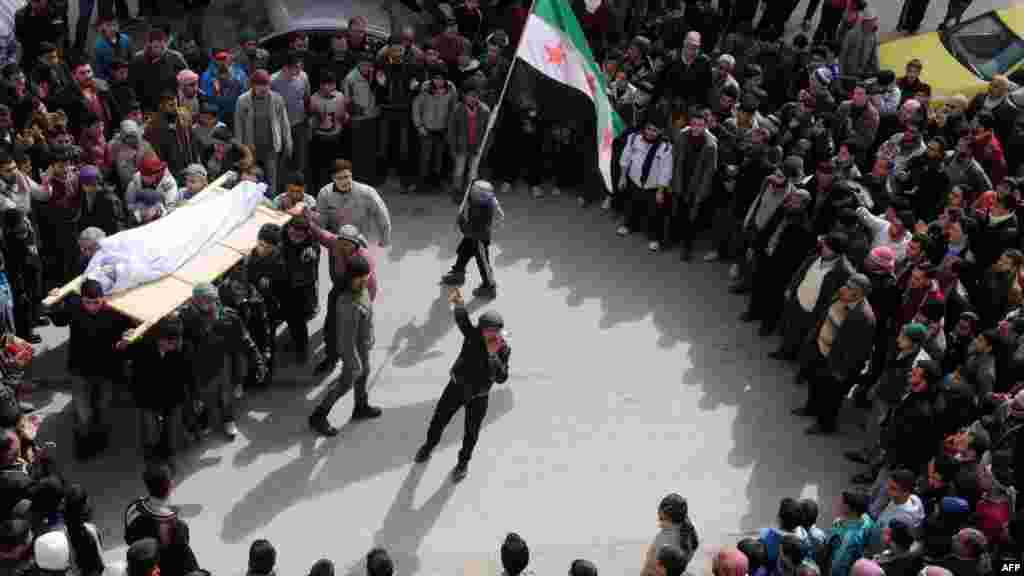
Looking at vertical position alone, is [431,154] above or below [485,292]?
above

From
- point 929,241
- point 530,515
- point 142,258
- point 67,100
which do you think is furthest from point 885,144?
point 67,100

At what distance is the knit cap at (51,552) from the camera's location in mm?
7729

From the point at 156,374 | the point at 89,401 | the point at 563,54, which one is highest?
the point at 563,54

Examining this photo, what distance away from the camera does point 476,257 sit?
485 inches

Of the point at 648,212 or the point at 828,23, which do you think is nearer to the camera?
the point at 648,212

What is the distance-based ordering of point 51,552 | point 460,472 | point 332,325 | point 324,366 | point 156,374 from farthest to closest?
point 324,366, point 332,325, point 460,472, point 156,374, point 51,552

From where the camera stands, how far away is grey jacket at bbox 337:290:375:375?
10055mm

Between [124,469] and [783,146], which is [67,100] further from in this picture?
[783,146]

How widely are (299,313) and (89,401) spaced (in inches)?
75.5

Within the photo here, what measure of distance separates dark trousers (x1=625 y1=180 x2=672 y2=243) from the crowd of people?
1.3 inches

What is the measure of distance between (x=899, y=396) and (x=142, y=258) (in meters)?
6.02

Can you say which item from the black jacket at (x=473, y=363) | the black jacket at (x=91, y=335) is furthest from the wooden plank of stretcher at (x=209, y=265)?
the black jacket at (x=473, y=363)

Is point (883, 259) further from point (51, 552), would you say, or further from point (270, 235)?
point (51, 552)

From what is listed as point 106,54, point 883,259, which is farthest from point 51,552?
point 106,54
